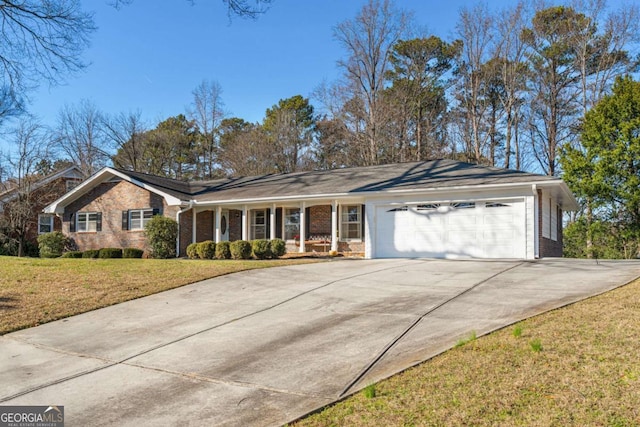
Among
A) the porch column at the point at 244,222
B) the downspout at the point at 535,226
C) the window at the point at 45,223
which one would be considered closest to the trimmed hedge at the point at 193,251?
the porch column at the point at 244,222

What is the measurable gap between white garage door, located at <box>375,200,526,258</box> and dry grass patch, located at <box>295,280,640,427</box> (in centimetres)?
1037

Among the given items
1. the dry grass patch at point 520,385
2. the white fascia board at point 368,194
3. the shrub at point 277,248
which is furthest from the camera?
the shrub at point 277,248

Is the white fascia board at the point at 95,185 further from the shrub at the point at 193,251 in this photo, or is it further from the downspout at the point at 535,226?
the downspout at the point at 535,226

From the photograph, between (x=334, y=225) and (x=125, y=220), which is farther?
(x=125, y=220)

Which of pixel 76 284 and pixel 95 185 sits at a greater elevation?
pixel 95 185

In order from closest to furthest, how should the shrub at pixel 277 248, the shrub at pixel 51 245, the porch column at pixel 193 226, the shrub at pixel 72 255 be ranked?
the shrub at pixel 277 248 < the shrub at pixel 72 255 < the porch column at pixel 193 226 < the shrub at pixel 51 245

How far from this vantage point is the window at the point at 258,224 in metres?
22.7

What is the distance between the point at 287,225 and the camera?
22094mm

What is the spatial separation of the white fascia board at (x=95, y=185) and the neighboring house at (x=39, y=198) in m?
2.83

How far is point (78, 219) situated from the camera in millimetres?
24688

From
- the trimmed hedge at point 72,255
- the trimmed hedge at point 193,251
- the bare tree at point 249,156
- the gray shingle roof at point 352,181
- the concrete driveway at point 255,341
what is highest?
the bare tree at point 249,156

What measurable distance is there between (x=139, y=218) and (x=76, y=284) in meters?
11.6

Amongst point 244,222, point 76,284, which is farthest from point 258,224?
point 76,284

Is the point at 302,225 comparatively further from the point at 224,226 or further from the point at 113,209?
the point at 113,209
